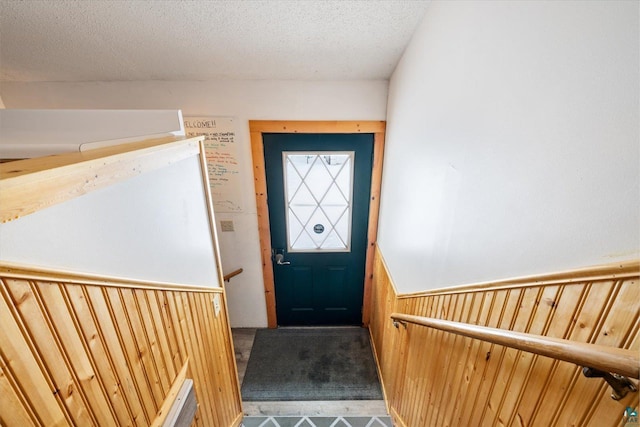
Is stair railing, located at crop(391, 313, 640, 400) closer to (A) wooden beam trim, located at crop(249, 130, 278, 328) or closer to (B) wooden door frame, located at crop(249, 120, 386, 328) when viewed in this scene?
(B) wooden door frame, located at crop(249, 120, 386, 328)

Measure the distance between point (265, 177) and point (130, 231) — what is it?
1.55 m

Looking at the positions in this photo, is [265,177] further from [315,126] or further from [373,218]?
[373,218]

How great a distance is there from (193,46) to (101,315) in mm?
1564

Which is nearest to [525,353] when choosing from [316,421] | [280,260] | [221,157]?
[316,421]

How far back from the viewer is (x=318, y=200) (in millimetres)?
2379

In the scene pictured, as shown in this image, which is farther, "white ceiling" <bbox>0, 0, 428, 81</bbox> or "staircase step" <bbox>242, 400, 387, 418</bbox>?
"staircase step" <bbox>242, 400, 387, 418</bbox>

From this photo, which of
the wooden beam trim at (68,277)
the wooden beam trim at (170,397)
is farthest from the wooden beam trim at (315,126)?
the wooden beam trim at (170,397)

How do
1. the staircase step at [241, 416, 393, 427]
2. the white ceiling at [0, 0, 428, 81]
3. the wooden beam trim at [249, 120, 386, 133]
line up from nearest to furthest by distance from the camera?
the white ceiling at [0, 0, 428, 81]
the staircase step at [241, 416, 393, 427]
the wooden beam trim at [249, 120, 386, 133]

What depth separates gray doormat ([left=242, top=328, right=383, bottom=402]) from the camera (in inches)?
86.2

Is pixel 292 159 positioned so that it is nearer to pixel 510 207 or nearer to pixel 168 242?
pixel 168 242

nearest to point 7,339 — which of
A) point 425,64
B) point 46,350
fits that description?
point 46,350

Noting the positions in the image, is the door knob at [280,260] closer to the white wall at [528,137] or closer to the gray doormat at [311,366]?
the gray doormat at [311,366]

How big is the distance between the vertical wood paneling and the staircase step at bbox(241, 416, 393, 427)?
101cm

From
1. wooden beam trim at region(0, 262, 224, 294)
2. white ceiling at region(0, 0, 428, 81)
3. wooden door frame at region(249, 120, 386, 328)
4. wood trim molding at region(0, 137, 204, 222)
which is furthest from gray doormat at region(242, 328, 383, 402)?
white ceiling at region(0, 0, 428, 81)
